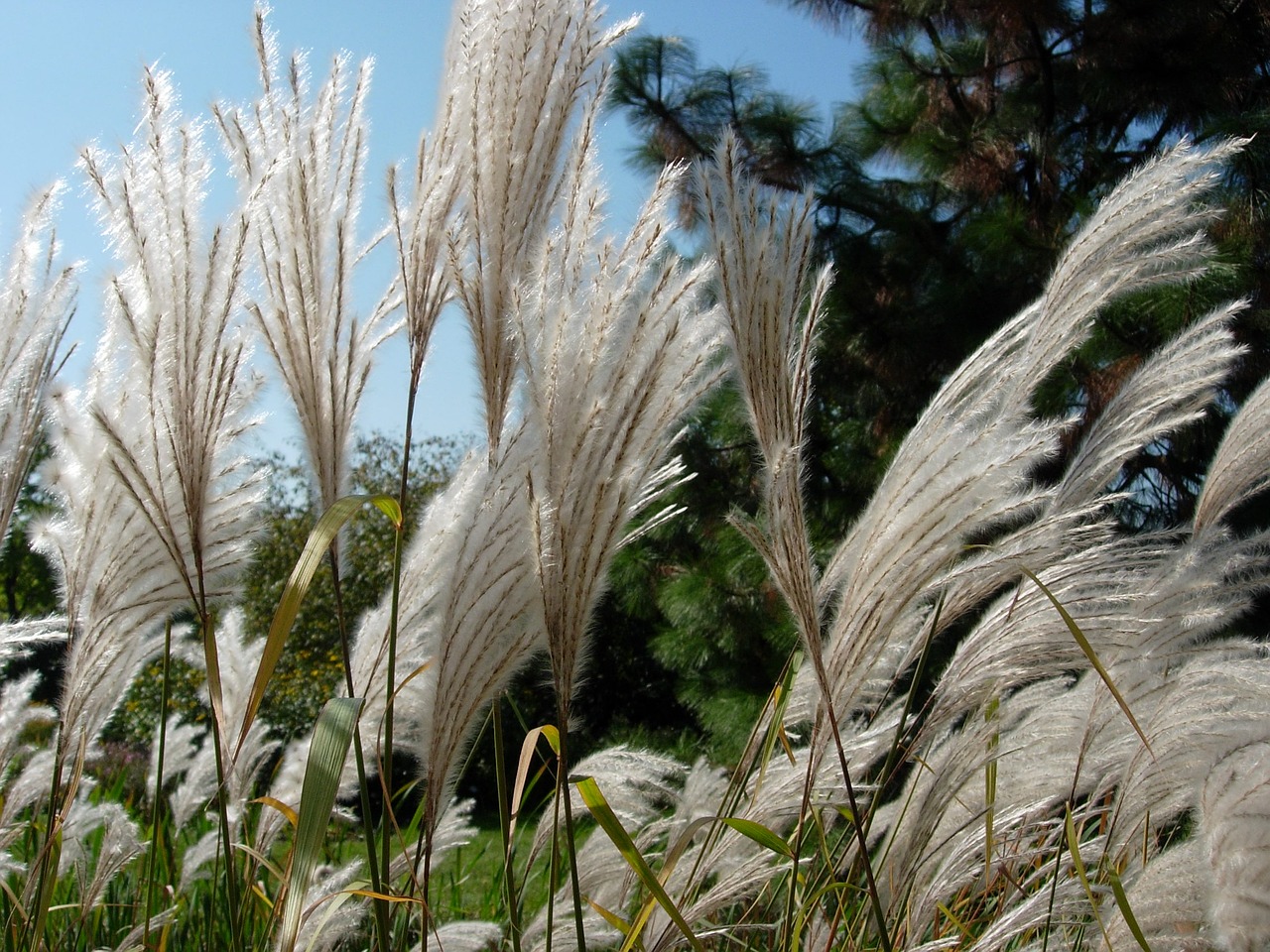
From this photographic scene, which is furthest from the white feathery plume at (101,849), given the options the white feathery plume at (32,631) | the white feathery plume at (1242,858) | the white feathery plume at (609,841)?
the white feathery plume at (1242,858)

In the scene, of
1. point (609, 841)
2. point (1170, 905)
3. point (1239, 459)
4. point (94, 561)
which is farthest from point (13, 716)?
point (1239, 459)

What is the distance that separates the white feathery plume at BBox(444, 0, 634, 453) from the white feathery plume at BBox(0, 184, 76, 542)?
758mm

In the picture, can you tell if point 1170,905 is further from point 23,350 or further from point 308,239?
point 23,350

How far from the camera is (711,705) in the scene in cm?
529

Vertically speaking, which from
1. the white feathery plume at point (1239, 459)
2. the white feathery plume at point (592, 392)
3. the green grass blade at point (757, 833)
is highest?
the white feathery plume at point (592, 392)

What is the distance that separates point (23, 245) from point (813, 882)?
167cm

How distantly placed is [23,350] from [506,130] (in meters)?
0.88

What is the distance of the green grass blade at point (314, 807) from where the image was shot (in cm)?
91

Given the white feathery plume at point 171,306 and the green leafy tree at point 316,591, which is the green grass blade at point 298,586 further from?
the green leafy tree at point 316,591

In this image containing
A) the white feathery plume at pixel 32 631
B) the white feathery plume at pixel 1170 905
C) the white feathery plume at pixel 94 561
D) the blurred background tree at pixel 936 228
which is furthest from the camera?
the blurred background tree at pixel 936 228

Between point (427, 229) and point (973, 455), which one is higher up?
point (427, 229)

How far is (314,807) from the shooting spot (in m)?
0.92

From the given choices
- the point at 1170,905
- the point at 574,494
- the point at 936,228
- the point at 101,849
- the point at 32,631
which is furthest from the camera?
the point at 936,228

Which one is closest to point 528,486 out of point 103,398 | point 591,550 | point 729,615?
point 591,550
